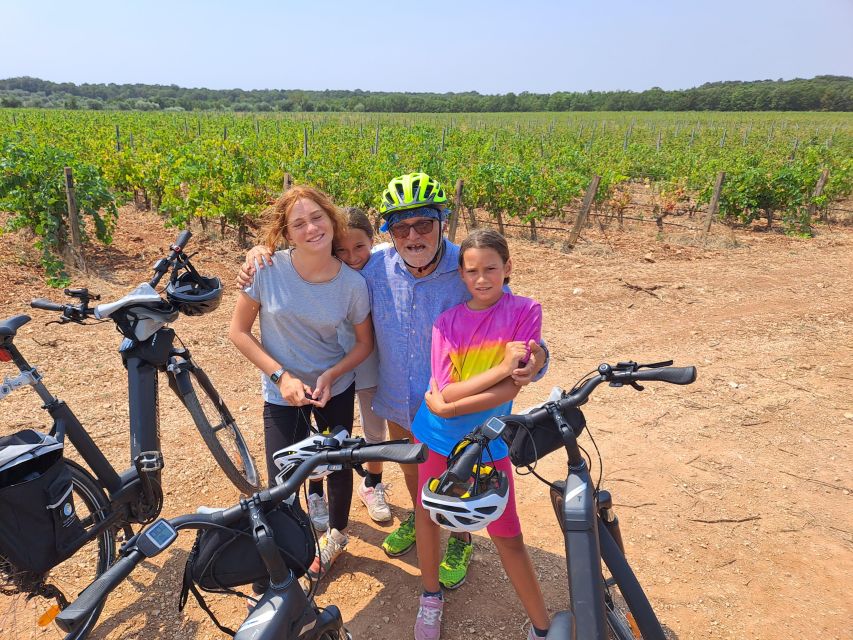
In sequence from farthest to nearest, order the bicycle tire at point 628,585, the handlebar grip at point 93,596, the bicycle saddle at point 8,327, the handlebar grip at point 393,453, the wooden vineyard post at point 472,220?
1. the wooden vineyard post at point 472,220
2. the bicycle saddle at point 8,327
3. the bicycle tire at point 628,585
4. the handlebar grip at point 393,453
5. the handlebar grip at point 93,596

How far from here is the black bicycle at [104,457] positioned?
2.23 metres

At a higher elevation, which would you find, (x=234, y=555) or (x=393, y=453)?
(x=393, y=453)

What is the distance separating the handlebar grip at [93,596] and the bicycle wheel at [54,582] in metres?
1.38

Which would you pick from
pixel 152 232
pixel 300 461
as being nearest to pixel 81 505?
pixel 300 461

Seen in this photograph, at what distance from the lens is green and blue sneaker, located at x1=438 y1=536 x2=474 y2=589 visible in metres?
2.81

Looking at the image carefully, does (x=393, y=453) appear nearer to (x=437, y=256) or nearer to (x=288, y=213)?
(x=437, y=256)

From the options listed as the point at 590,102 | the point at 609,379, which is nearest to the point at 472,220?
the point at 609,379

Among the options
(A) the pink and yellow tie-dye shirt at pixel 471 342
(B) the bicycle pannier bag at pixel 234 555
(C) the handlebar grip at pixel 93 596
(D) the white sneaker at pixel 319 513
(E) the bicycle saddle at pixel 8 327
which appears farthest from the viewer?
(D) the white sneaker at pixel 319 513

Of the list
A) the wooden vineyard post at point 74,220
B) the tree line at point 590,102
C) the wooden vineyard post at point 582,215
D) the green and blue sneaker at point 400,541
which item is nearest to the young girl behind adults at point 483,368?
the green and blue sneaker at point 400,541

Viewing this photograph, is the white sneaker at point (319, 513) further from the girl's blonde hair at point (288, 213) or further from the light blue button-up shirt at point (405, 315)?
the girl's blonde hair at point (288, 213)

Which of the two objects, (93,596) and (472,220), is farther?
(472,220)

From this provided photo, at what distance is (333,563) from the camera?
9.68 ft

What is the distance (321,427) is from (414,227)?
115 centimetres

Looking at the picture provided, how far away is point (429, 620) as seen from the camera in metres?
2.50
